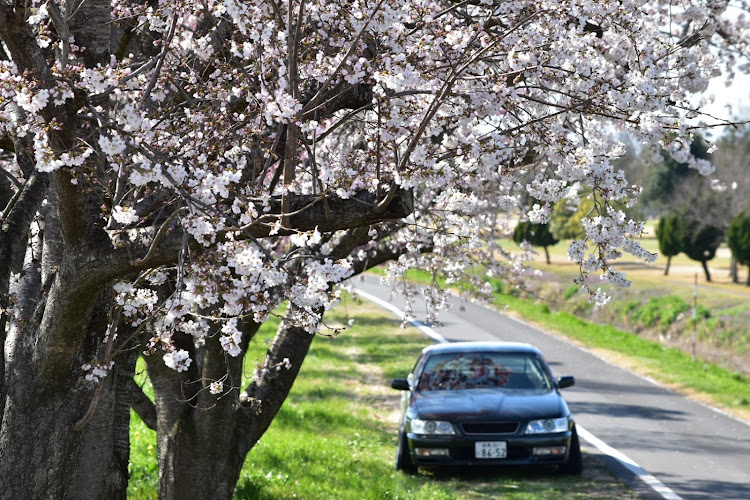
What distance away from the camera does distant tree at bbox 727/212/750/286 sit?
157ft

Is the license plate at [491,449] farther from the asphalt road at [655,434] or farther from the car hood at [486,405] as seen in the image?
the asphalt road at [655,434]

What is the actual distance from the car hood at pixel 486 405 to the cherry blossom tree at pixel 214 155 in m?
3.99

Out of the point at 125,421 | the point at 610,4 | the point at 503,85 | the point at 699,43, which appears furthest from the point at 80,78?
the point at 699,43

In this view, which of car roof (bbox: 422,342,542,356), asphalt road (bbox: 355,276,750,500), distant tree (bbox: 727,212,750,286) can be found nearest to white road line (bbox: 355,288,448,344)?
asphalt road (bbox: 355,276,750,500)

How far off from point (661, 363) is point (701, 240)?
32.4 metres

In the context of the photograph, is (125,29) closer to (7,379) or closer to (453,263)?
(7,379)

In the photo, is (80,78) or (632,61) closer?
(80,78)

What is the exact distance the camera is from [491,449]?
11.1 metres

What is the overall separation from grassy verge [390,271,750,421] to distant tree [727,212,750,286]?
17.2 meters

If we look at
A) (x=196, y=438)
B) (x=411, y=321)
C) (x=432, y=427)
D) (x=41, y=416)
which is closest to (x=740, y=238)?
(x=411, y=321)

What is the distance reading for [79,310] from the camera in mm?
5418

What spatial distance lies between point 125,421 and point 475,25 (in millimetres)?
3542

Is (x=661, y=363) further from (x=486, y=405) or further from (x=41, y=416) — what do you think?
(x=41, y=416)

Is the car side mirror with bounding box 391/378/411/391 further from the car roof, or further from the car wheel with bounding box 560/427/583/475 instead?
the car wheel with bounding box 560/427/583/475
